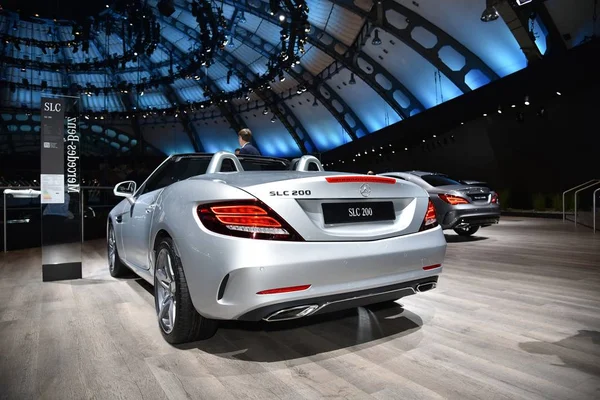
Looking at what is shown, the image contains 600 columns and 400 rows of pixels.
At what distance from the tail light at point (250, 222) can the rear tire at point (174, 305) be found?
0.46 metres

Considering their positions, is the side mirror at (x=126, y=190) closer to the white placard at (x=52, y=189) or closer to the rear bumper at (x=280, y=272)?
the white placard at (x=52, y=189)

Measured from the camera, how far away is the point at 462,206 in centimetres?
709

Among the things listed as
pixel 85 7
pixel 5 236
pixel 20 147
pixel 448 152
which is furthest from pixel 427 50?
pixel 20 147

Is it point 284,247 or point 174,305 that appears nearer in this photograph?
point 284,247

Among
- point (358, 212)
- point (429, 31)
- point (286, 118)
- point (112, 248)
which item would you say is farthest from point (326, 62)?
point (358, 212)

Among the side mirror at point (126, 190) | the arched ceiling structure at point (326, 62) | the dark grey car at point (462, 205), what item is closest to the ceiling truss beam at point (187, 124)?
the arched ceiling structure at point (326, 62)

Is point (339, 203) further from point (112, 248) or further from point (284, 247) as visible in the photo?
point (112, 248)

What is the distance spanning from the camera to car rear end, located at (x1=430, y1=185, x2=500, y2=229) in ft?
23.2

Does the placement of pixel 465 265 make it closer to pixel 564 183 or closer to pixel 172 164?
pixel 172 164

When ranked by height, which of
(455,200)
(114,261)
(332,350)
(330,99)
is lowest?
(332,350)

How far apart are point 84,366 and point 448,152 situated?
67.3 feet

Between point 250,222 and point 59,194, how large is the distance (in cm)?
380

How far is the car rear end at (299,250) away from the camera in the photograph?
2.03 metres

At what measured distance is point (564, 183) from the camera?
52.5ft
